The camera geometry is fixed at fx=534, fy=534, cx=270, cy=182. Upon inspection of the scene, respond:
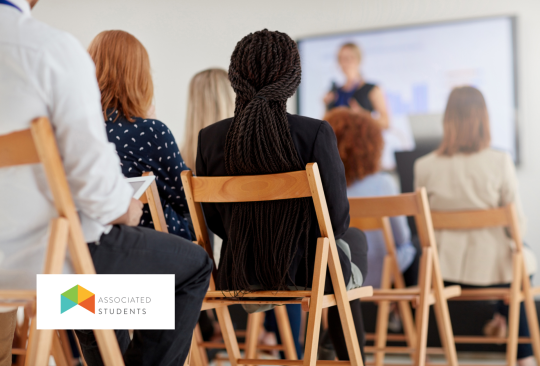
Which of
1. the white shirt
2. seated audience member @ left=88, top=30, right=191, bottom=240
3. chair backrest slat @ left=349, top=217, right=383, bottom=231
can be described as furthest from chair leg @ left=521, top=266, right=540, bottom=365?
the white shirt

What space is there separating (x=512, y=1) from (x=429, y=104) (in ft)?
2.62

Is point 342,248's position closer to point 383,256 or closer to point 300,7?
point 383,256

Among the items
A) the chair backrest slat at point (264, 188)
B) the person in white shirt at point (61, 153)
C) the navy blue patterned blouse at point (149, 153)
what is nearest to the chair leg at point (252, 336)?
the navy blue patterned blouse at point (149, 153)

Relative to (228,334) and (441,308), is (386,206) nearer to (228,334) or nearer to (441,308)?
(441,308)

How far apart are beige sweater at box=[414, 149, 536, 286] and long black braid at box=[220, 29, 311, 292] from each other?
1.10 metres

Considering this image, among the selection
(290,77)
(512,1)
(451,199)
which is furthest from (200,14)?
(290,77)

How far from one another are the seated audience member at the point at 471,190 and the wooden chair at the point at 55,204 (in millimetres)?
1600

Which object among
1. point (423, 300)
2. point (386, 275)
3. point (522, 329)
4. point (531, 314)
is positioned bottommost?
point (522, 329)

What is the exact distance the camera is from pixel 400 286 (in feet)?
7.30

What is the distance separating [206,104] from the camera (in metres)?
2.18

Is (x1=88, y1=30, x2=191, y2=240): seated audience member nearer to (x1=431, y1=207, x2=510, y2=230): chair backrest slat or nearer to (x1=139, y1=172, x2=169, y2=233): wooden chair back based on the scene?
(x1=139, y1=172, x2=169, y2=233): wooden chair back

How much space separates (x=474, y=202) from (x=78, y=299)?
1711mm

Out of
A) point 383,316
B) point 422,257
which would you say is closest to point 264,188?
point 422,257

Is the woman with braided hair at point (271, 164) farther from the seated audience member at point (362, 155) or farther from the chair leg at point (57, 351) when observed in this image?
the seated audience member at point (362, 155)
